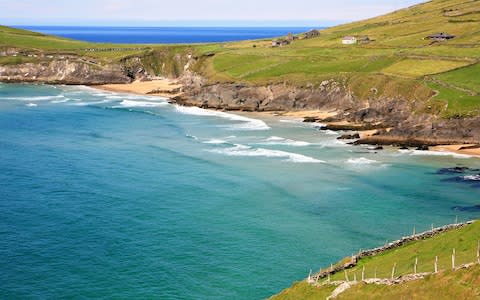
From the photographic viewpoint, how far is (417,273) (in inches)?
1282

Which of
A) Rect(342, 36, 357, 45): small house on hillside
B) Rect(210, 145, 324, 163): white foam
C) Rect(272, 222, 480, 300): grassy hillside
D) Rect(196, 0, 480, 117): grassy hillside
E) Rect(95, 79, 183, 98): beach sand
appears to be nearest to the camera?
Rect(272, 222, 480, 300): grassy hillside

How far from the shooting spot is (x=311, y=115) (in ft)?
437

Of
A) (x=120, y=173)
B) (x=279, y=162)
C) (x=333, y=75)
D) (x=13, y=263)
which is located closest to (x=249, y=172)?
(x=279, y=162)

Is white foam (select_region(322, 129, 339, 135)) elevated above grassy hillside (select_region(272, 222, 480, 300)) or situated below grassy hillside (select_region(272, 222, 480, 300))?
below

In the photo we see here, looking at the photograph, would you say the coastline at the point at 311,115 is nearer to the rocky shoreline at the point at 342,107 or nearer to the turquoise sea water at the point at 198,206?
the rocky shoreline at the point at 342,107

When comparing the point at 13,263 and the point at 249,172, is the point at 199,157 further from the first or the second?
the point at 13,263

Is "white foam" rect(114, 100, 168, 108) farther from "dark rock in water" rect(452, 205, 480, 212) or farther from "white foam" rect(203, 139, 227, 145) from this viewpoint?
"dark rock in water" rect(452, 205, 480, 212)

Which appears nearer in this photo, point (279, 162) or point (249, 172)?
point (249, 172)

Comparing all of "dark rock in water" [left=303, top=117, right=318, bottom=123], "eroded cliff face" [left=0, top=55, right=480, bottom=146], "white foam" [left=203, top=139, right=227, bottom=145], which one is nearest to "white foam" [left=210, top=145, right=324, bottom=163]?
"white foam" [left=203, top=139, right=227, bottom=145]

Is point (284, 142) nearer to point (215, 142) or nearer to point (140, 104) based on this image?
point (215, 142)

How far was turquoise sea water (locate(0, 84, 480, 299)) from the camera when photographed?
50062mm

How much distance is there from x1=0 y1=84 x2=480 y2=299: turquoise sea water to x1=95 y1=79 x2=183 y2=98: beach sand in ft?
201

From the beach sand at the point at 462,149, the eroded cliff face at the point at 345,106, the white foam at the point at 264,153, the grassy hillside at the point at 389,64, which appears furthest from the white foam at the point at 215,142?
the grassy hillside at the point at 389,64

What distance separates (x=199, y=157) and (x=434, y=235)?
5208 centimetres
